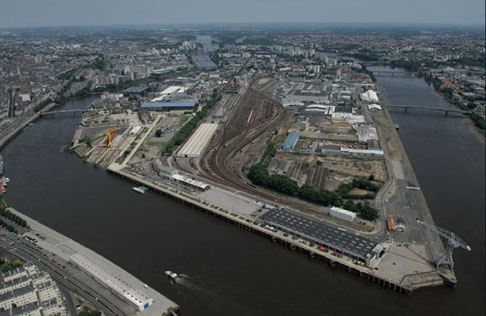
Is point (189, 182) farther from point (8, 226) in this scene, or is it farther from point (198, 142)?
point (8, 226)

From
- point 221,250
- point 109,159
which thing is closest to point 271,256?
point 221,250

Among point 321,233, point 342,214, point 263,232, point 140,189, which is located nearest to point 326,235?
point 321,233

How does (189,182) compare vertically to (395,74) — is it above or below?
below

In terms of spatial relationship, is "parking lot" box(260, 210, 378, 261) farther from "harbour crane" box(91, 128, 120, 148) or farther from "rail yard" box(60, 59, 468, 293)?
"harbour crane" box(91, 128, 120, 148)

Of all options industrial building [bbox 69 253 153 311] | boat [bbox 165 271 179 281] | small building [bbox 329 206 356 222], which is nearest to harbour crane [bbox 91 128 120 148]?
industrial building [bbox 69 253 153 311]

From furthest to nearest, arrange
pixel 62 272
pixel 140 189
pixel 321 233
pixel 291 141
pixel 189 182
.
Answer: pixel 291 141, pixel 140 189, pixel 189 182, pixel 321 233, pixel 62 272
